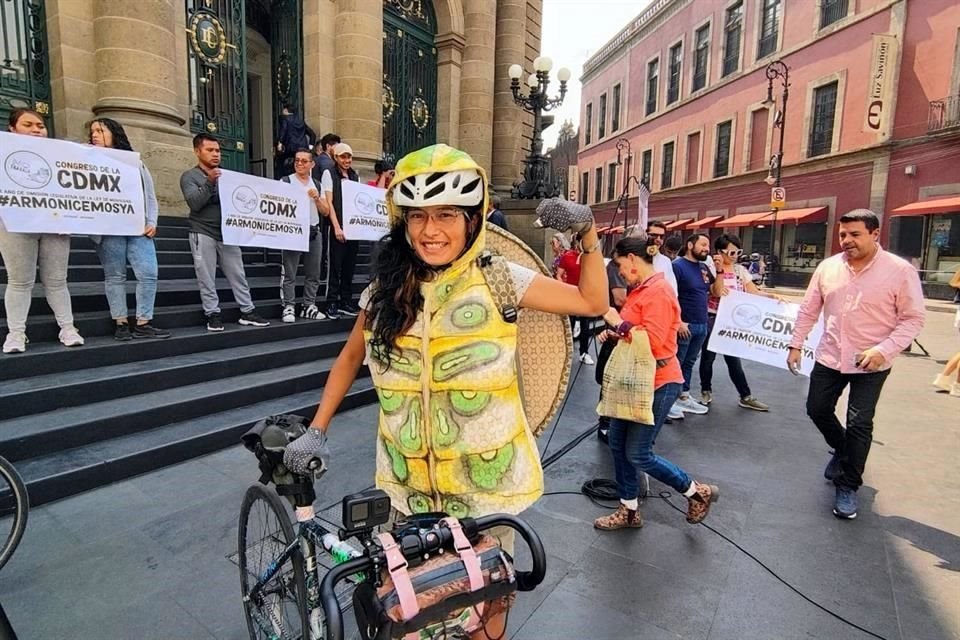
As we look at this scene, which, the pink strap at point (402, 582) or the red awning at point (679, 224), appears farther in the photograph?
the red awning at point (679, 224)

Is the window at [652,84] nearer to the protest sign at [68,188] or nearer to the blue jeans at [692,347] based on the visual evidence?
the blue jeans at [692,347]

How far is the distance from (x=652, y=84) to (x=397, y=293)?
1683 inches

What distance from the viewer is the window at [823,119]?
2417cm

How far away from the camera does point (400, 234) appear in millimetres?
1701

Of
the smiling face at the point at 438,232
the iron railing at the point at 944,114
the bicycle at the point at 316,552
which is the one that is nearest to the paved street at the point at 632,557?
the bicycle at the point at 316,552

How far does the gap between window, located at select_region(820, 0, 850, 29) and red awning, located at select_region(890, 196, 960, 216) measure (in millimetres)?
9918

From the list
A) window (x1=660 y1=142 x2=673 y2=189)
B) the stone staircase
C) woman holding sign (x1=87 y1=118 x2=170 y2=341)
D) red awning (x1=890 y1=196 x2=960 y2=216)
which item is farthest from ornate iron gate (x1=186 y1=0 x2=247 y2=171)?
window (x1=660 y1=142 x2=673 y2=189)

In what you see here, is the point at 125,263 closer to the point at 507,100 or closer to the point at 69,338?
the point at 69,338

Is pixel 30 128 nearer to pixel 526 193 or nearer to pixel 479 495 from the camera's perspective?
pixel 479 495

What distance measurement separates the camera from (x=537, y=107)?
12.8 m

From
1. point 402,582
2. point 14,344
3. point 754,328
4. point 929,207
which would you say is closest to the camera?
point 402,582

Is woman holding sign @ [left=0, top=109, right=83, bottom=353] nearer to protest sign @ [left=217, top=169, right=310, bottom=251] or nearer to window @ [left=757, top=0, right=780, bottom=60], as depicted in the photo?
protest sign @ [left=217, top=169, right=310, bottom=251]

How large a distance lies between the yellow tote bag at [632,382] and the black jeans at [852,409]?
1490 millimetres

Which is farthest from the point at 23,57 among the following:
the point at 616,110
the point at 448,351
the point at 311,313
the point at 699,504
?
the point at 616,110
